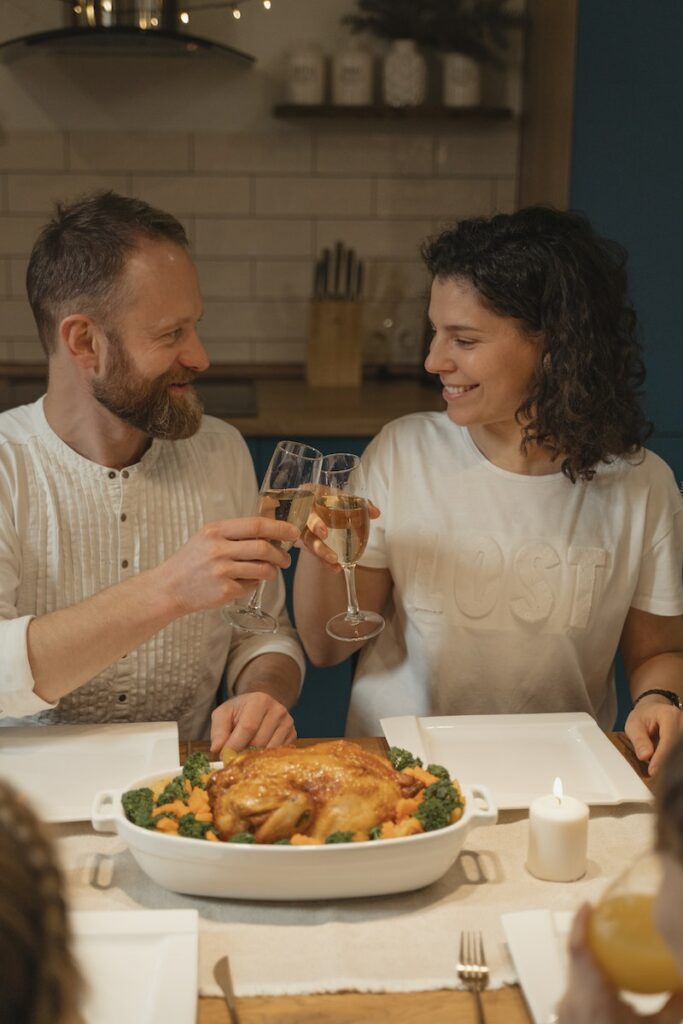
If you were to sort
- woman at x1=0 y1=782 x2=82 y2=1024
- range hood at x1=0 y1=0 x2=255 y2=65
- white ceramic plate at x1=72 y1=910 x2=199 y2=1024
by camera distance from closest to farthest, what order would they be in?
woman at x1=0 y1=782 x2=82 y2=1024
white ceramic plate at x1=72 y1=910 x2=199 y2=1024
range hood at x1=0 y1=0 x2=255 y2=65

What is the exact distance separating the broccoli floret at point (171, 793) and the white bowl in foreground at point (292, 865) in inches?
2.2

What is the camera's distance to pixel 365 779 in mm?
1236

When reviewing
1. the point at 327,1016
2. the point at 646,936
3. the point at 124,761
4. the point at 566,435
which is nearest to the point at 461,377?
the point at 566,435

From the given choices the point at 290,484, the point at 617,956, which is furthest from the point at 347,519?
the point at 617,956

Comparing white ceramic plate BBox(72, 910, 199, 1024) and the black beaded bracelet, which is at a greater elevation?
white ceramic plate BBox(72, 910, 199, 1024)

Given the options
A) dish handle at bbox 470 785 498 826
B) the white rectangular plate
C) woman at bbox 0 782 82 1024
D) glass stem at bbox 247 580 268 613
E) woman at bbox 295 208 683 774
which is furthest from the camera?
woman at bbox 295 208 683 774

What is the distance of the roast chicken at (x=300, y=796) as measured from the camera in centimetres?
120

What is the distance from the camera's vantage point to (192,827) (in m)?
1.21

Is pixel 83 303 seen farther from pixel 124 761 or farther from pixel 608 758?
pixel 608 758

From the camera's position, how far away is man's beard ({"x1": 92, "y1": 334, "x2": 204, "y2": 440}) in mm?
1825

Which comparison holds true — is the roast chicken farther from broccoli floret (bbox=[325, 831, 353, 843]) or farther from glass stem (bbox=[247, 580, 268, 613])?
glass stem (bbox=[247, 580, 268, 613])

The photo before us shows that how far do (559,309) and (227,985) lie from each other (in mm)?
1143

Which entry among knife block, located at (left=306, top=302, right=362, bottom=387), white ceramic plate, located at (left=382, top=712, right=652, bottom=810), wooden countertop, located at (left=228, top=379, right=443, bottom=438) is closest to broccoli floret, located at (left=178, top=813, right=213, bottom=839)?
white ceramic plate, located at (left=382, top=712, right=652, bottom=810)

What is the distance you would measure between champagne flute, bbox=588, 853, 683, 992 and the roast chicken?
0.42m
